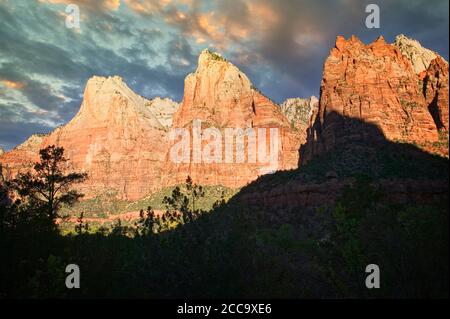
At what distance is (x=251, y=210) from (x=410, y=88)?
67397 millimetres

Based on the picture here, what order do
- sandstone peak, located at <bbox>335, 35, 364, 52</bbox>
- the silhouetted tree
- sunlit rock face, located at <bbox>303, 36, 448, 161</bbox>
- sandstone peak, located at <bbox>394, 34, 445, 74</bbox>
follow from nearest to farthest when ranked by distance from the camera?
the silhouetted tree < sunlit rock face, located at <bbox>303, 36, 448, 161</bbox> < sandstone peak, located at <bbox>335, 35, 364, 52</bbox> < sandstone peak, located at <bbox>394, 34, 445, 74</bbox>

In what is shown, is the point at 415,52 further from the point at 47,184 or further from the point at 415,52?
the point at 47,184

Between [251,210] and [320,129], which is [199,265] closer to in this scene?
[251,210]

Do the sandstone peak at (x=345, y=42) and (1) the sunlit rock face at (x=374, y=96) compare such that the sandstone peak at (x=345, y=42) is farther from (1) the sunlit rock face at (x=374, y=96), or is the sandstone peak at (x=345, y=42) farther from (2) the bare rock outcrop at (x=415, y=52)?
(2) the bare rock outcrop at (x=415, y=52)

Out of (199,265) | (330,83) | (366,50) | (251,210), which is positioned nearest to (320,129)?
(330,83)

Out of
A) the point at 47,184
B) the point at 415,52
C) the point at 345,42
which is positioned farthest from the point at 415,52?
the point at 47,184

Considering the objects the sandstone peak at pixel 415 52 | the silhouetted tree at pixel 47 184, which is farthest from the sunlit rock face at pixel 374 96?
the silhouetted tree at pixel 47 184

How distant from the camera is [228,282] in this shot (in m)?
26.0

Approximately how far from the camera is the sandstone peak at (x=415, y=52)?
167 metres

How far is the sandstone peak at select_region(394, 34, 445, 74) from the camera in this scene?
16675 centimetres

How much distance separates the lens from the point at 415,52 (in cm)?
17600

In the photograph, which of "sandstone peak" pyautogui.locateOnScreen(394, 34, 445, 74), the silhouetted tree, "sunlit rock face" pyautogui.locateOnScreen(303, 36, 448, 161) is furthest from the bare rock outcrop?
the silhouetted tree

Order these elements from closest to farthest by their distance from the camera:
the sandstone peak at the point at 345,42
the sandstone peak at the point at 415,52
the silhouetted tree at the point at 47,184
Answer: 1. the silhouetted tree at the point at 47,184
2. the sandstone peak at the point at 345,42
3. the sandstone peak at the point at 415,52

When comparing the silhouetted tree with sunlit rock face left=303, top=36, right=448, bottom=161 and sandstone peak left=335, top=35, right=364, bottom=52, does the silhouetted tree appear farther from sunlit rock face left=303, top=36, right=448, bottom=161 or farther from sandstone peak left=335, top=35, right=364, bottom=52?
sandstone peak left=335, top=35, right=364, bottom=52
